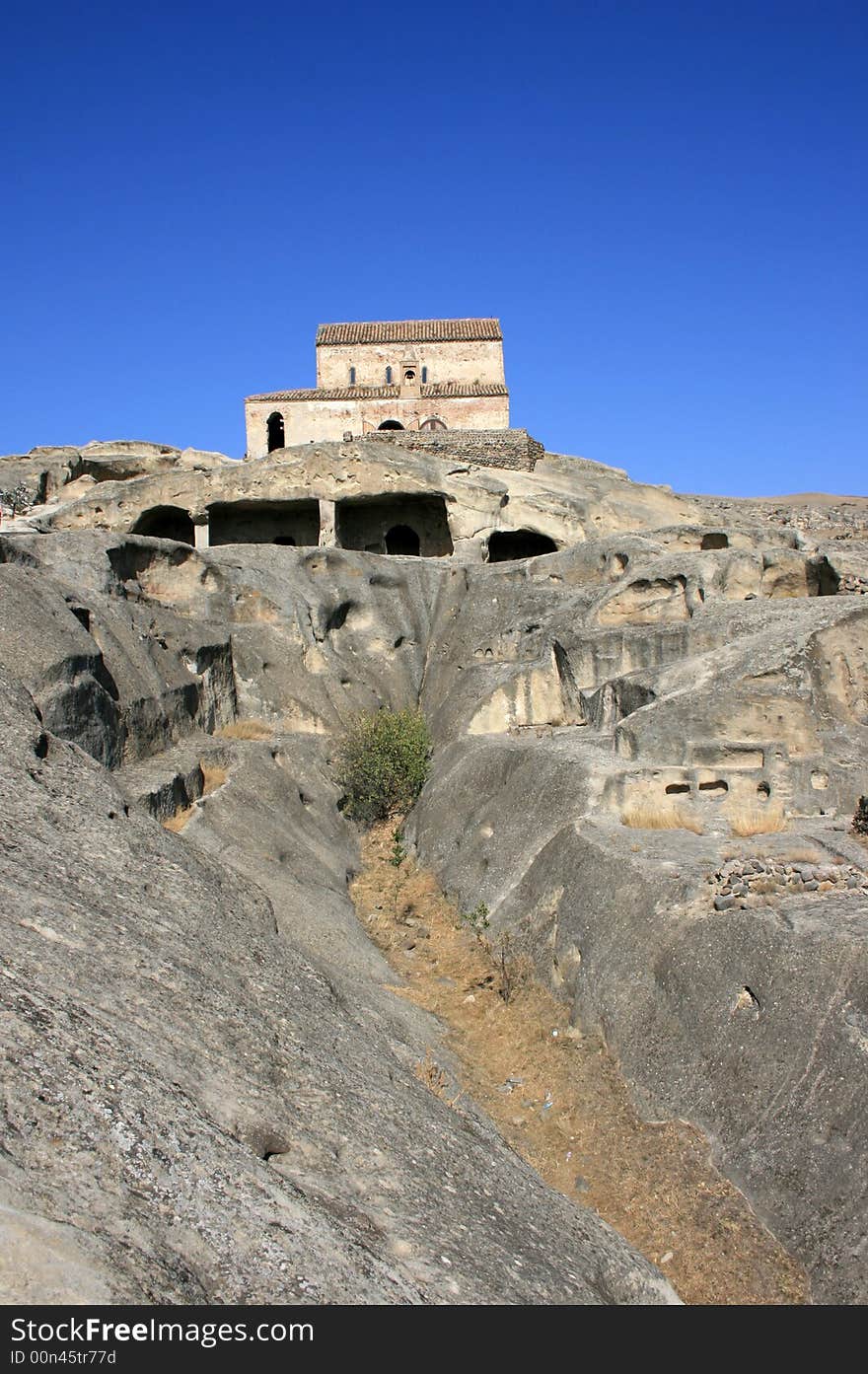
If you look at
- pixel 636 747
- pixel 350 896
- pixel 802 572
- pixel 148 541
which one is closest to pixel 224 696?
pixel 148 541

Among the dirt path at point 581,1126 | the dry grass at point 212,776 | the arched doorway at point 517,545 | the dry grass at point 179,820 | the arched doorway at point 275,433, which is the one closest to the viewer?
the dirt path at point 581,1126

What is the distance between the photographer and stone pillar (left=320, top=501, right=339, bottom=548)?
2230 centimetres

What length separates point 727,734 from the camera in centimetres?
1171

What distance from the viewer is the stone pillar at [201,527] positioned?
22.6 metres

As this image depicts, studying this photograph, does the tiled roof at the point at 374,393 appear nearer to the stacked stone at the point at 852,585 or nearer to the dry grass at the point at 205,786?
the stacked stone at the point at 852,585

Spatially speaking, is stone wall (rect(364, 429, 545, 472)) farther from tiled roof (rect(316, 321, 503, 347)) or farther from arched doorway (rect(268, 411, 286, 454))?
tiled roof (rect(316, 321, 503, 347))

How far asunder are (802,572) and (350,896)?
9.27 metres

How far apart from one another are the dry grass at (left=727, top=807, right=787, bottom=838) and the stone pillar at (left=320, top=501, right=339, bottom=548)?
43.6ft

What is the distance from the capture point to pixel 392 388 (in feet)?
95.9

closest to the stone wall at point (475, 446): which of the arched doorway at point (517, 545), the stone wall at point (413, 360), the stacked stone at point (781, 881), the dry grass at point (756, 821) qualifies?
the arched doorway at point (517, 545)

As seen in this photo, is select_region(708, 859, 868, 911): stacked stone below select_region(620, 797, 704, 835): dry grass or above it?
below

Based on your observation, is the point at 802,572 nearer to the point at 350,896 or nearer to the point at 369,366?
the point at 350,896

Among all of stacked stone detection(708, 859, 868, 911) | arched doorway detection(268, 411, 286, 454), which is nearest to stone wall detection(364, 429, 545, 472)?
arched doorway detection(268, 411, 286, 454)

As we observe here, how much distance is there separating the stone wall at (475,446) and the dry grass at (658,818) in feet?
45.0
